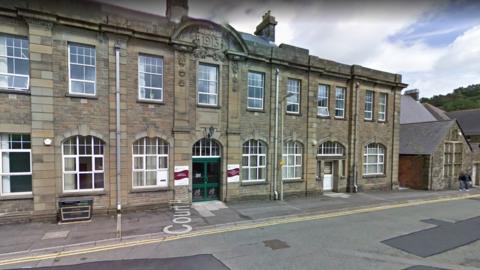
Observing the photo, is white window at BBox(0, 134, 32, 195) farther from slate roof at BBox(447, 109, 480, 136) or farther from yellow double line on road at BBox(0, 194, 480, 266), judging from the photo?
slate roof at BBox(447, 109, 480, 136)

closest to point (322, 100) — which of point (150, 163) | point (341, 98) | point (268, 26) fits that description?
point (341, 98)

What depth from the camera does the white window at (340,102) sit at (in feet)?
54.1

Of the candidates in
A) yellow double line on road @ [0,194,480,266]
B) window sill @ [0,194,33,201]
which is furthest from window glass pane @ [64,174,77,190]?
yellow double line on road @ [0,194,480,266]

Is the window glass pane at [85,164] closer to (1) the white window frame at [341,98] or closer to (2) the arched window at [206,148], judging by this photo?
(2) the arched window at [206,148]

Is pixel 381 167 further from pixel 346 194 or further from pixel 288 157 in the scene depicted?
pixel 288 157

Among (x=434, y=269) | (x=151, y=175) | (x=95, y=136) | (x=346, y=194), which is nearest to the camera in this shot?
(x=434, y=269)

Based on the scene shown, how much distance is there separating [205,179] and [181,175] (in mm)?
1439

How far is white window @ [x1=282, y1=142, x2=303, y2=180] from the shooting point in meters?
14.6

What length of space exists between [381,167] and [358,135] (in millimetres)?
3721

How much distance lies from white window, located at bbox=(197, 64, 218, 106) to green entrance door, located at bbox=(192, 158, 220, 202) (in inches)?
118

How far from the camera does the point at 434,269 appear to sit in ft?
19.7

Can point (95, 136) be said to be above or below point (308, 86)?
below

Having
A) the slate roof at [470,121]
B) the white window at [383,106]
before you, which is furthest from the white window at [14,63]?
the slate roof at [470,121]

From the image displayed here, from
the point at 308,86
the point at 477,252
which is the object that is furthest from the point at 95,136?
the point at 477,252
